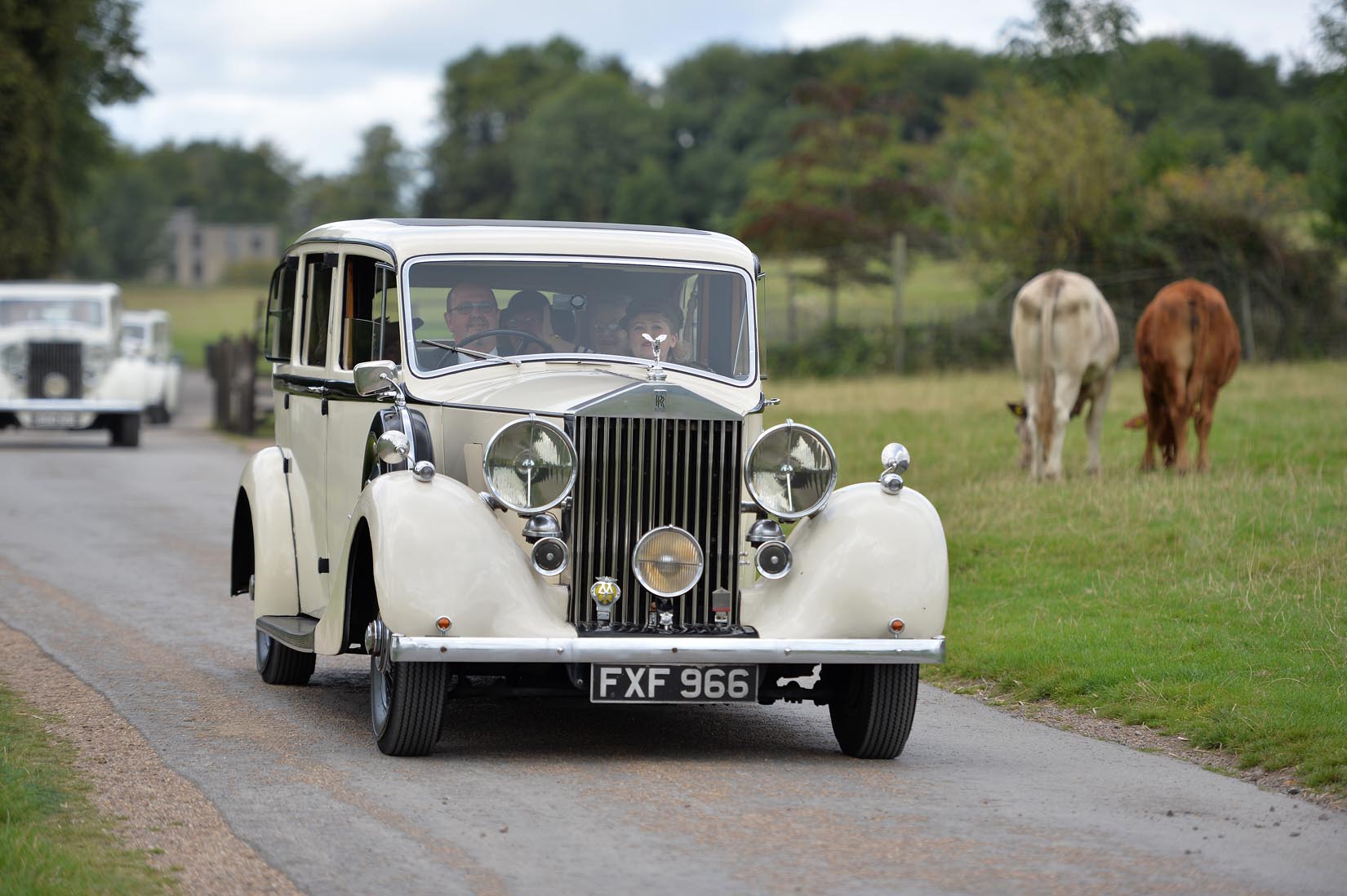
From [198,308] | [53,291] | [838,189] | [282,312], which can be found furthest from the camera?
[198,308]

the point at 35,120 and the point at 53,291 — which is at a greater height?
the point at 35,120

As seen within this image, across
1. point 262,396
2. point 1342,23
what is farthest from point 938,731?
point 262,396

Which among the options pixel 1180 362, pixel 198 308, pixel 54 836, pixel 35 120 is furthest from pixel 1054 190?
pixel 198 308

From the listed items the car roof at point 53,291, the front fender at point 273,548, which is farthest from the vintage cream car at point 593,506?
the car roof at point 53,291

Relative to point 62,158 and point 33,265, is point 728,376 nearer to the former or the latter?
point 33,265

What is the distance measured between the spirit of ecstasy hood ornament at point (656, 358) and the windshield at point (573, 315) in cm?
1

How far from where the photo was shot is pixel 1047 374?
17031 mm

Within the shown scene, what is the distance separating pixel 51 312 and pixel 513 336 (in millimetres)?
21970

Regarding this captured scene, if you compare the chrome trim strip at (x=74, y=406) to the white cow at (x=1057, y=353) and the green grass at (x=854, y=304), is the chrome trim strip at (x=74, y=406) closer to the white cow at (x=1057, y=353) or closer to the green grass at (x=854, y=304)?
the green grass at (x=854, y=304)

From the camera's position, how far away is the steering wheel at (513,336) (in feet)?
26.6

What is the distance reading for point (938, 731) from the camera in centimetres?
809

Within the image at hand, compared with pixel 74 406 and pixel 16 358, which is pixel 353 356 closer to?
pixel 74 406

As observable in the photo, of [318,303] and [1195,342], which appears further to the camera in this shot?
[1195,342]

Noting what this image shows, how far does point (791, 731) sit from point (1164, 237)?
30250mm
